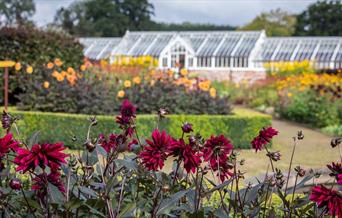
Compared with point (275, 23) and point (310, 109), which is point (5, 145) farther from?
point (275, 23)

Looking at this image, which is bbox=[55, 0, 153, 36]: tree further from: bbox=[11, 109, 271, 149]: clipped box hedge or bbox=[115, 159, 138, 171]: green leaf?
bbox=[115, 159, 138, 171]: green leaf

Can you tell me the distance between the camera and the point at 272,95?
15469 mm

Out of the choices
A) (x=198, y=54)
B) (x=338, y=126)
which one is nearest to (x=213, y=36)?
(x=198, y=54)

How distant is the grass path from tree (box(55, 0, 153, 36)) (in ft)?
118

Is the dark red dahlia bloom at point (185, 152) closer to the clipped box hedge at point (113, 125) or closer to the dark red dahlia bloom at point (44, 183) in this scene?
the dark red dahlia bloom at point (44, 183)

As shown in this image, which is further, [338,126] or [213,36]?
[213,36]

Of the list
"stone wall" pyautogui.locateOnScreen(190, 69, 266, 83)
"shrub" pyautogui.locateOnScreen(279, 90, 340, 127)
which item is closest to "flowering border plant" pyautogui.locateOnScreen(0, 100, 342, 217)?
"shrub" pyautogui.locateOnScreen(279, 90, 340, 127)

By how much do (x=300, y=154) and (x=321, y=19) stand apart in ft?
127

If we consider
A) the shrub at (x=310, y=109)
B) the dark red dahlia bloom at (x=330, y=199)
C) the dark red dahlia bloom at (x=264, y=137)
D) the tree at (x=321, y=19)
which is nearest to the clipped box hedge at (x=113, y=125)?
the shrub at (x=310, y=109)

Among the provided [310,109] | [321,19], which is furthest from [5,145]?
[321,19]

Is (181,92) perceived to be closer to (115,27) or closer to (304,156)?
(304,156)

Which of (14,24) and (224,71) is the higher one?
(14,24)

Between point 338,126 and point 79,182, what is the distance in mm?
9470

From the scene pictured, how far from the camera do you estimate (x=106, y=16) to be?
4962 cm
